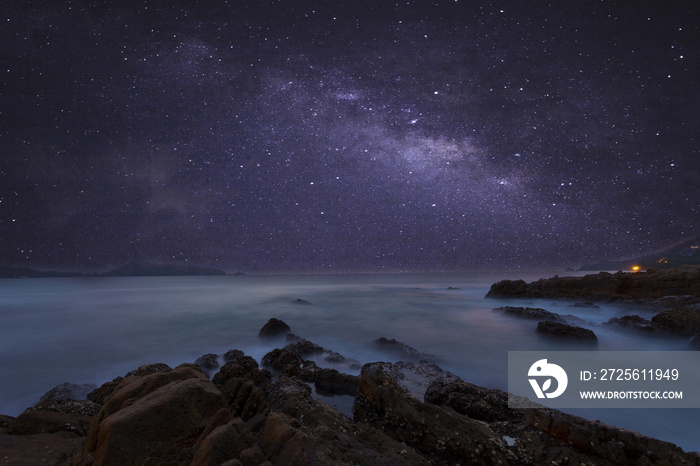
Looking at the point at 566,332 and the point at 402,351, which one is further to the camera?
the point at 566,332

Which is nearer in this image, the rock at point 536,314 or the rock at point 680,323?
the rock at point 680,323

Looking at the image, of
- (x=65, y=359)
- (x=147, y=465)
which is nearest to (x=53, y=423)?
(x=147, y=465)

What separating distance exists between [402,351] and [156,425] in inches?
340

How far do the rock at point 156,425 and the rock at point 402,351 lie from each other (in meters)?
7.78

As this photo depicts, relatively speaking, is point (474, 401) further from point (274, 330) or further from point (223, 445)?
point (274, 330)

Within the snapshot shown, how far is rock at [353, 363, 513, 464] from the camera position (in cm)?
354

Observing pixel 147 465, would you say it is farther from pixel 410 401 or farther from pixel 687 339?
pixel 687 339

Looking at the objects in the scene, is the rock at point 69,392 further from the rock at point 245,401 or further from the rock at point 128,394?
the rock at point 245,401

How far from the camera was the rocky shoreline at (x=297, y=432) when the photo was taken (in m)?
2.81

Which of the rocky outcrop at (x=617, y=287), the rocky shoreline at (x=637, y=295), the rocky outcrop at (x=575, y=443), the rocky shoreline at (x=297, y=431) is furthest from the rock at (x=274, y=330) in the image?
the rocky outcrop at (x=617, y=287)

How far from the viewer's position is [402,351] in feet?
33.9

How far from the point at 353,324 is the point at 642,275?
22.6 metres

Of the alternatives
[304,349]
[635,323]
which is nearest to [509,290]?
[635,323]

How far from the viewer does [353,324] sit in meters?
17.1
